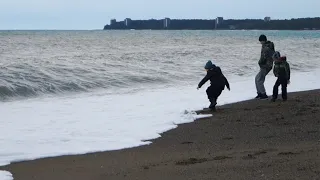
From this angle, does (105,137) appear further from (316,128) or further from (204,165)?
(316,128)

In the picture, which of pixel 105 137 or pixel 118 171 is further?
pixel 105 137

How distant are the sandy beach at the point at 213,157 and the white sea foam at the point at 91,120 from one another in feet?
1.49

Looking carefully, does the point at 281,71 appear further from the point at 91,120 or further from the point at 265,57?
the point at 91,120

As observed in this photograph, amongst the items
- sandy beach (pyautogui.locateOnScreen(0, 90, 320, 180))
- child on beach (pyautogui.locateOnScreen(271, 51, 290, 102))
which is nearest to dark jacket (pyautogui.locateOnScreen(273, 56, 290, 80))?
child on beach (pyautogui.locateOnScreen(271, 51, 290, 102))

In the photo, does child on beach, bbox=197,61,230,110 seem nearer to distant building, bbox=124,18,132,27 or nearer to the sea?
the sea

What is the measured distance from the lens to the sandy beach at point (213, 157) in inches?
227

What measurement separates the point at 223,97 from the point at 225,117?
4.15m

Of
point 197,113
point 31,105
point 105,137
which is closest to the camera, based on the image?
point 105,137

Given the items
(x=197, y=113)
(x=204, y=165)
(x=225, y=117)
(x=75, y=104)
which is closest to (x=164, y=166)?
(x=204, y=165)

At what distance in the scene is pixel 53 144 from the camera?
8070 millimetres

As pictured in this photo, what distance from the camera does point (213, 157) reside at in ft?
22.2

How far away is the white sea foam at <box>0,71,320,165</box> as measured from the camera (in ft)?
26.0

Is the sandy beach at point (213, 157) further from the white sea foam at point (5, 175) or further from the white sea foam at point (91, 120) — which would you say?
the white sea foam at point (91, 120)

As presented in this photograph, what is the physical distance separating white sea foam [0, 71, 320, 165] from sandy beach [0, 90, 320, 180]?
454mm
